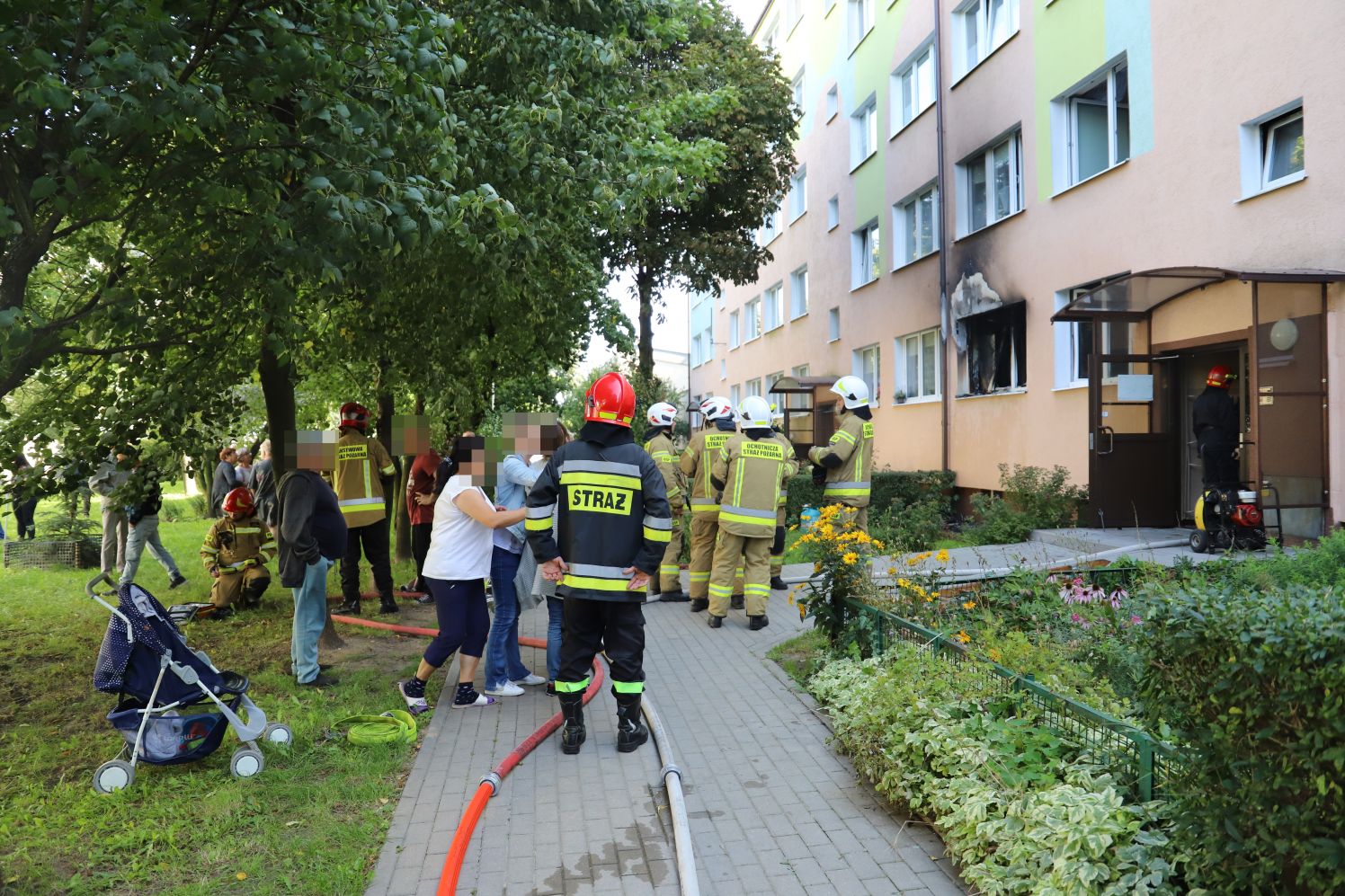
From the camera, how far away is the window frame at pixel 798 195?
93.5 ft

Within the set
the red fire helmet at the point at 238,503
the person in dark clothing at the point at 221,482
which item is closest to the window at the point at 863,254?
the person in dark clothing at the point at 221,482

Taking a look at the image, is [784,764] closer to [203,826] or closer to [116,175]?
[203,826]

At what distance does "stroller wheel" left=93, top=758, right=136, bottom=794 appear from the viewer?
470 centimetres

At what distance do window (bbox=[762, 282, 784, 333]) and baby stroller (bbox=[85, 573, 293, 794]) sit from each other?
1084 inches

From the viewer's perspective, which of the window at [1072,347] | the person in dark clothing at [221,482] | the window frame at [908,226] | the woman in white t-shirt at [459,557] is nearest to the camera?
the woman in white t-shirt at [459,557]

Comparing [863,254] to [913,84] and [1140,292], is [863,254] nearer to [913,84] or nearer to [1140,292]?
[913,84]

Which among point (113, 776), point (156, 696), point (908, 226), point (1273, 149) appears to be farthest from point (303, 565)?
point (908, 226)

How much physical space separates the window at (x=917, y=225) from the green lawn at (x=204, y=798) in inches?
577

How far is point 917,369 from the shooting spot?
19969 millimetres

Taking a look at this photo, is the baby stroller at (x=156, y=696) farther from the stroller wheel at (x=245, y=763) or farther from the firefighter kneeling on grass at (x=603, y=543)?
the firefighter kneeling on grass at (x=603, y=543)

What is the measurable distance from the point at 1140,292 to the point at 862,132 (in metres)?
13.9

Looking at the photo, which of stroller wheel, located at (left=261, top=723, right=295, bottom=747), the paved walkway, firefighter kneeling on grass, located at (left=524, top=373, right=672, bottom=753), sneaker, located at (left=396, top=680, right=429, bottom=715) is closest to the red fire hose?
the paved walkway

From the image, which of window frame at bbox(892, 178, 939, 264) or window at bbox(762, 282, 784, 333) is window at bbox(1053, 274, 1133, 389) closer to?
window frame at bbox(892, 178, 939, 264)

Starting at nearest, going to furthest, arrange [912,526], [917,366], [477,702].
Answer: [477,702] < [912,526] < [917,366]
